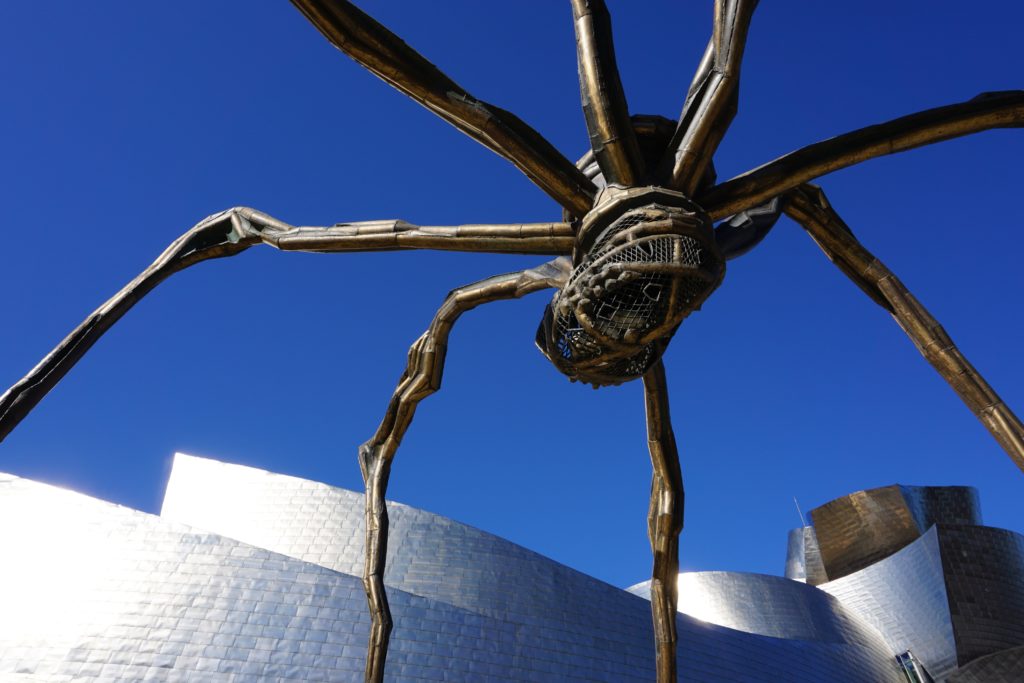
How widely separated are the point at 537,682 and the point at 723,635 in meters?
3.49

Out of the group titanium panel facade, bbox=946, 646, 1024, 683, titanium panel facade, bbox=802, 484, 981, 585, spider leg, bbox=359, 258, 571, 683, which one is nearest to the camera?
spider leg, bbox=359, 258, 571, 683

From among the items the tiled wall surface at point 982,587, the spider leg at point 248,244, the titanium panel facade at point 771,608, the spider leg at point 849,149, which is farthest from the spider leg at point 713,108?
the titanium panel facade at point 771,608

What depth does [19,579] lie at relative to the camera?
927 centimetres

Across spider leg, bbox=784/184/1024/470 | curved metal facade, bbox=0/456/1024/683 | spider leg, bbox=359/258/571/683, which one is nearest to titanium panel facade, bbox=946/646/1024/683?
curved metal facade, bbox=0/456/1024/683

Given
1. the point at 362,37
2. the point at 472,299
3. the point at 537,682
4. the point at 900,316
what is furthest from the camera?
the point at 537,682

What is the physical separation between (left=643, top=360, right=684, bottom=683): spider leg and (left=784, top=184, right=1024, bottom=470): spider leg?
1051 mm

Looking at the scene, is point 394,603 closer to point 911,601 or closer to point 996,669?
point 996,669

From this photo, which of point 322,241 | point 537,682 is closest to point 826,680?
point 537,682

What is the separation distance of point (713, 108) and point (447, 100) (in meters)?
0.96

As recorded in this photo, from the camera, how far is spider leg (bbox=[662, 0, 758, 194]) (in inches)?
115

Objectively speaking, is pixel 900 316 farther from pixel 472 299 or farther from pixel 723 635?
pixel 723 635

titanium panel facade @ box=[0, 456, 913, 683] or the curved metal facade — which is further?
the curved metal facade

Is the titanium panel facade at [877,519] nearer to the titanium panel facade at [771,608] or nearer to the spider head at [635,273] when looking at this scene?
the titanium panel facade at [771,608]

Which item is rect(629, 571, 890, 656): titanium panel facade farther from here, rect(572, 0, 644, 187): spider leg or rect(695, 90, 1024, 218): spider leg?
rect(572, 0, 644, 187): spider leg
